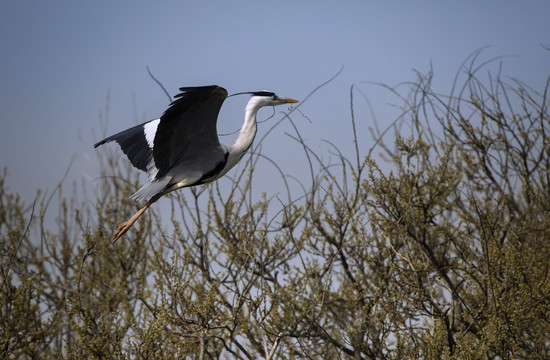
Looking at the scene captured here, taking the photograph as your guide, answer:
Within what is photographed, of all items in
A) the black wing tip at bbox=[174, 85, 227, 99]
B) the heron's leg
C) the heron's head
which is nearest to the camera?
the black wing tip at bbox=[174, 85, 227, 99]

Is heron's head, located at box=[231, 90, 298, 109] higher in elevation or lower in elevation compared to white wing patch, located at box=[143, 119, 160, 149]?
lower

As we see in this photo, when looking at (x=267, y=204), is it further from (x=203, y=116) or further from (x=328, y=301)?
(x=203, y=116)

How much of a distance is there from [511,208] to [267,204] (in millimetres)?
2692

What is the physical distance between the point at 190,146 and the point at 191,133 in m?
0.16

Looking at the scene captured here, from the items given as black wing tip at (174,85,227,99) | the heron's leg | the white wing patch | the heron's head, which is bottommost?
the heron's leg

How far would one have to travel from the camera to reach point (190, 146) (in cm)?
524

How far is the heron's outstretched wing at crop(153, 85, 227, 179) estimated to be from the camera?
474 centimetres

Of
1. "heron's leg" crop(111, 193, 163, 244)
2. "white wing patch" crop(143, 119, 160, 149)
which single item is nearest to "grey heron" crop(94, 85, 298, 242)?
"heron's leg" crop(111, 193, 163, 244)

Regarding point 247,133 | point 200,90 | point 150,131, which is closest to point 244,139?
point 247,133

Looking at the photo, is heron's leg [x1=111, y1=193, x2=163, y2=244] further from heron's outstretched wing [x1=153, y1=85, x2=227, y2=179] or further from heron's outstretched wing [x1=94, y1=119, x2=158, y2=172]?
heron's outstretched wing [x1=94, y1=119, x2=158, y2=172]

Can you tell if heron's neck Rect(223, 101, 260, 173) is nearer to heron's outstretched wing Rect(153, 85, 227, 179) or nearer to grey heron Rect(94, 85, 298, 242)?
grey heron Rect(94, 85, 298, 242)

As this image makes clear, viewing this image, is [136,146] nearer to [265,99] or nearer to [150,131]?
[150,131]

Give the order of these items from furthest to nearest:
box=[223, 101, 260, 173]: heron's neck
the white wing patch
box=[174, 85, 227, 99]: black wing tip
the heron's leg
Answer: the white wing patch, box=[223, 101, 260, 173]: heron's neck, the heron's leg, box=[174, 85, 227, 99]: black wing tip

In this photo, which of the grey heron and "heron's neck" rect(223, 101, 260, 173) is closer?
the grey heron
